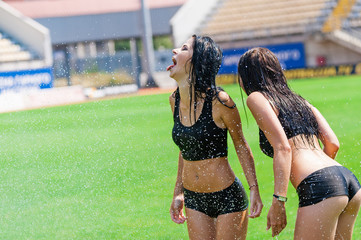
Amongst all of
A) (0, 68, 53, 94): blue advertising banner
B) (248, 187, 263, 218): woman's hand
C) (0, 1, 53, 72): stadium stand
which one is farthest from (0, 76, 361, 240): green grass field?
(0, 1, 53, 72): stadium stand

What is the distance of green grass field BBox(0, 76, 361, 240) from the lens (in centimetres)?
570

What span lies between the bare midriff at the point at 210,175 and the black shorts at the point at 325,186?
1.66 feet

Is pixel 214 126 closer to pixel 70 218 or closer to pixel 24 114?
pixel 70 218

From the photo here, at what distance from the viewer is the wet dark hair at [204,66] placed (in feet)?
11.6

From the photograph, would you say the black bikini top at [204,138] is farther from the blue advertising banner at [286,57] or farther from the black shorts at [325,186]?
the blue advertising banner at [286,57]

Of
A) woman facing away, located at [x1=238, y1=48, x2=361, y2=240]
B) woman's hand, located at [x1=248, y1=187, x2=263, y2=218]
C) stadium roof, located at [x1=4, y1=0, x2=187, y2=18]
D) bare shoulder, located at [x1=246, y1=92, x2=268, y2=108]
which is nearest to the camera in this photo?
woman facing away, located at [x1=238, y1=48, x2=361, y2=240]

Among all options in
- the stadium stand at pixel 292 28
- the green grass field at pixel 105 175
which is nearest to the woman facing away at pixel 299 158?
the green grass field at pixel 105 175

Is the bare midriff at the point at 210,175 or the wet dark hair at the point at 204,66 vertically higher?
the wet dark hair at the point at 204,66

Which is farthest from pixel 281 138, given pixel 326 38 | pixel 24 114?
pixel 326 38

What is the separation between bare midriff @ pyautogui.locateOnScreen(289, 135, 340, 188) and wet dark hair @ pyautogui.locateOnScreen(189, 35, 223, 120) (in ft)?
2.01

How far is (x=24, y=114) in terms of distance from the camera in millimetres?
17828

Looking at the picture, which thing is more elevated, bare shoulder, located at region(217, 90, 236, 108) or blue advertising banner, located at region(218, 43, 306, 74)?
bare shoulder, located at region(217, 90, 236, 108)

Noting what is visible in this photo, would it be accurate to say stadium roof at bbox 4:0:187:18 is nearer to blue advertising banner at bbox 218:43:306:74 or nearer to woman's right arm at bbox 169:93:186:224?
blue advertising banner at bbox 218:43:306:74

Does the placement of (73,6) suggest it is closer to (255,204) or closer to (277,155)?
(255,204)
